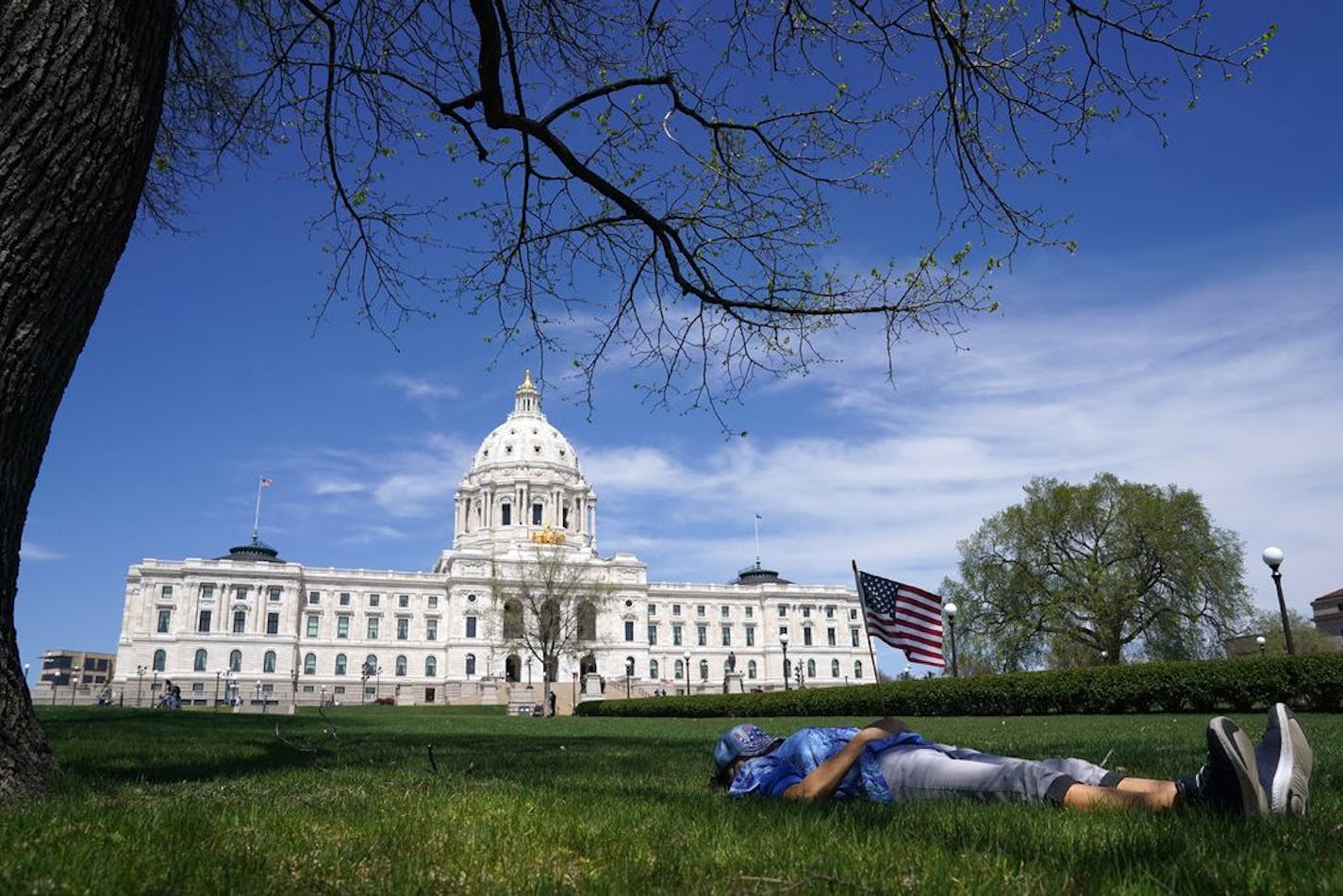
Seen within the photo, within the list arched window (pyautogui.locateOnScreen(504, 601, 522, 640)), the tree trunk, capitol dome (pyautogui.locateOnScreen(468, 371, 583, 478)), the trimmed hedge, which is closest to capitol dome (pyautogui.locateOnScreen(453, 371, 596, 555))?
capitol dome (pyautogui.locateOnScreen(468, 371, 583, 478))

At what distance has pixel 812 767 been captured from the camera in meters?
4.11

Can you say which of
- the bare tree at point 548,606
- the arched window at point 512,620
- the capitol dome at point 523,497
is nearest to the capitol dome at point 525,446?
the capitol dome at point 523,497

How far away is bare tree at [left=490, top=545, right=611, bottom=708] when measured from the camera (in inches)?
2581

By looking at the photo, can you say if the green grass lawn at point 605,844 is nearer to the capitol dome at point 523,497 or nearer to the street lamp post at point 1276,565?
the street lamp post at point 1276,565

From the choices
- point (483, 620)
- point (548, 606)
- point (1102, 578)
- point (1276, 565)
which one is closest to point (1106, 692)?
point (1276, 565)

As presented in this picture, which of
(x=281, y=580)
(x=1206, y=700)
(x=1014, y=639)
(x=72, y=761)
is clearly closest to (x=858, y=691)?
(x=1206, y=700)

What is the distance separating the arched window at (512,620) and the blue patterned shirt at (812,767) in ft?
218

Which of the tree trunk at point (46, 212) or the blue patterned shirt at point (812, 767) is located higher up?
the tree trunk at point (46, 212)

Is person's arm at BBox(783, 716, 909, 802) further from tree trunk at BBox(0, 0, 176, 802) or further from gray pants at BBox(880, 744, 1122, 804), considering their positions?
tree trunk at BBox(0, 0, 176, 802)

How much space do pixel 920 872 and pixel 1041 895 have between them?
33 centimetres

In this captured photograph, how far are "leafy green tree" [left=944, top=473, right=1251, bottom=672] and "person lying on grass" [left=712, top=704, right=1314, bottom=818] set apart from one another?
39.3 meters

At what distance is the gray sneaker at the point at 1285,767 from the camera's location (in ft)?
9.85

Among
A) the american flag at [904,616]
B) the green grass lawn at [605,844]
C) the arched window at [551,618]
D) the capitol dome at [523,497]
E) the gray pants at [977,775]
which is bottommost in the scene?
the green grass lawn at [605,844]

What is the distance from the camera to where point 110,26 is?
4082 millimetres
